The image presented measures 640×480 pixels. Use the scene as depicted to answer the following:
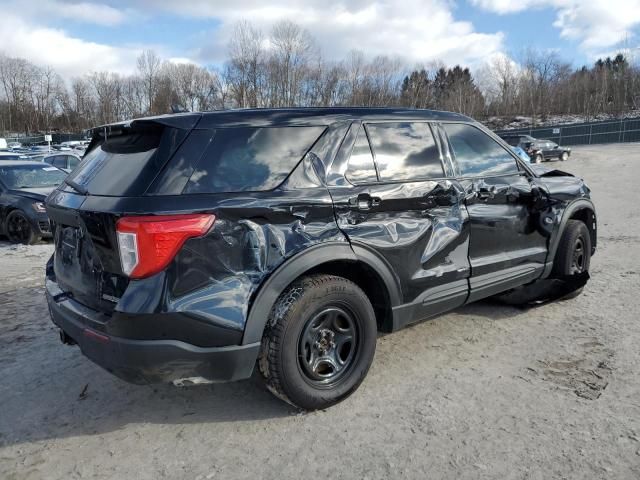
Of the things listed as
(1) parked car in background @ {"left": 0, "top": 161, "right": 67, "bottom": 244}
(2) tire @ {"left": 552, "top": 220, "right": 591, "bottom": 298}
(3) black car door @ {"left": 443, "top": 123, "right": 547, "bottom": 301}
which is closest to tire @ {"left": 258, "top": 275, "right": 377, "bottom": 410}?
(3) black car door @ {"left": 443, "top": 123, "right": 547, "bottom": 301}

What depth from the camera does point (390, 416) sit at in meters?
3.13

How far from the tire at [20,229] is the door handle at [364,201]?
7781 millimetres

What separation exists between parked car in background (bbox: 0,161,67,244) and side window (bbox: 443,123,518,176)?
745 centimetres

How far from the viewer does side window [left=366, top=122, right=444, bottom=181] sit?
3504 millimetres

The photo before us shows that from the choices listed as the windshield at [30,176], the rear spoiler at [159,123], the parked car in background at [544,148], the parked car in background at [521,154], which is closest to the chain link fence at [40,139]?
the parked car in background at [544,148]

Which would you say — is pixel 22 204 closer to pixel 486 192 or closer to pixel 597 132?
pixel 486 192

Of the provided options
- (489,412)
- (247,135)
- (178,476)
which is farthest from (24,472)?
(489,412)

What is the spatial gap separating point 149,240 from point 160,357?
616mm

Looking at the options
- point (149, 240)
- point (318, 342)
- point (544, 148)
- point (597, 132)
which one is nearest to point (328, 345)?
point (318, 342)

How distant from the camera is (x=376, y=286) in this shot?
11.4ft

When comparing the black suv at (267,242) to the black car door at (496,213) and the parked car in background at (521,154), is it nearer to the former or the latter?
the black car door at (496,213)

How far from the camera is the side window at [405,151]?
3.50 metres

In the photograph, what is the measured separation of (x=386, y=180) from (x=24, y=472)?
269cm

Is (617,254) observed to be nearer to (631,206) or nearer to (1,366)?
(631,206)
